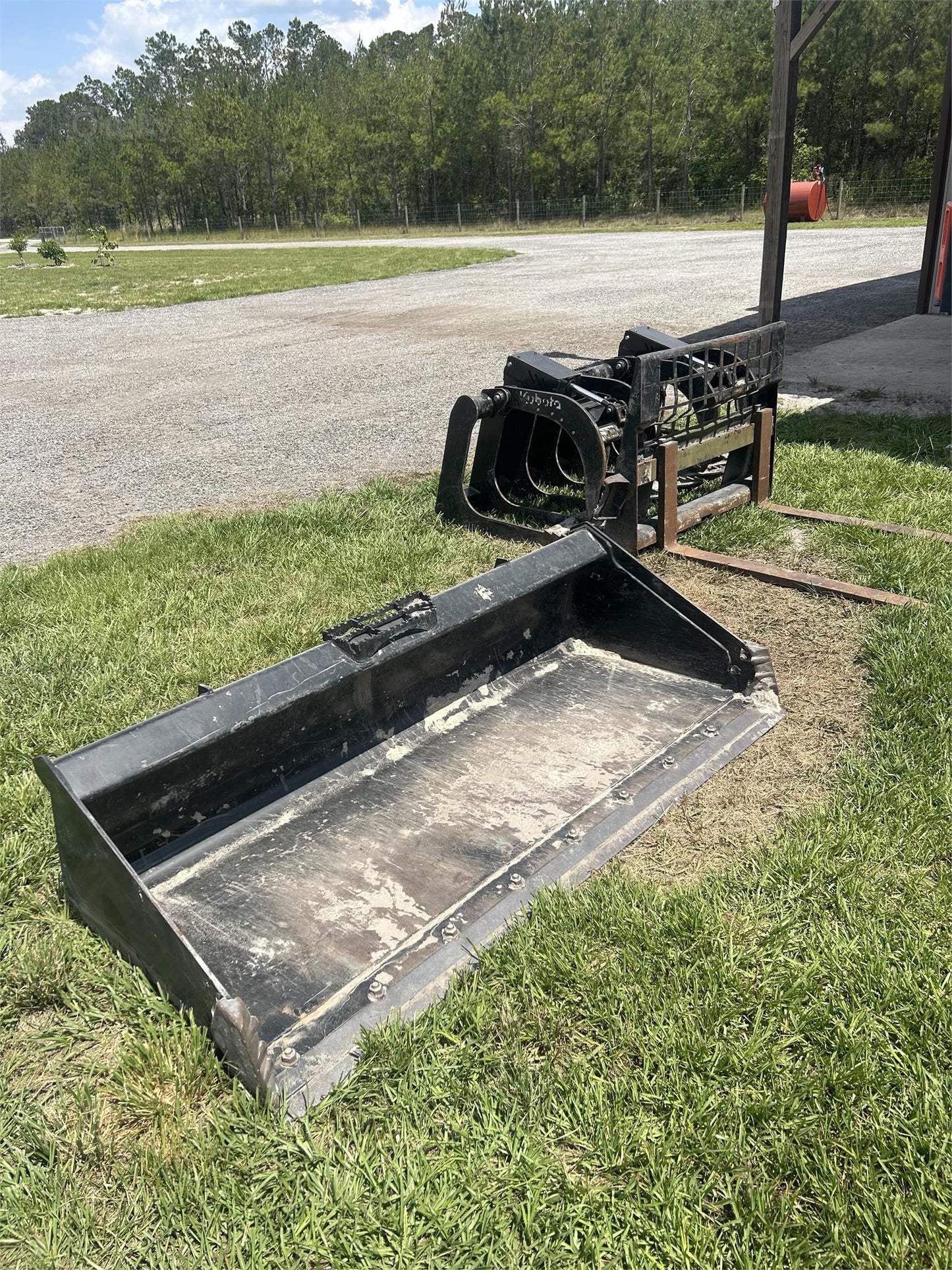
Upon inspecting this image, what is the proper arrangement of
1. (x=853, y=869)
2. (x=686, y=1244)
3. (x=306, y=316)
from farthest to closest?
(x=306, y=316)
(x=853, y=869)
(x=686, y=1244)

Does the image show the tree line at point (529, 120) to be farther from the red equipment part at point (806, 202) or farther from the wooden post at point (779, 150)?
the wooden post at point (779, 150)

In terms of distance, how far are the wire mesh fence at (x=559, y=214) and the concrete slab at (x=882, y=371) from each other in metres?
23.1

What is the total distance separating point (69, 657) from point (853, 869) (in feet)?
9.47

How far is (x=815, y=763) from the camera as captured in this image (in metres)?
2.93

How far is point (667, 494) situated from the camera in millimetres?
4484

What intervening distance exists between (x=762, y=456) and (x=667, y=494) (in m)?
0.91

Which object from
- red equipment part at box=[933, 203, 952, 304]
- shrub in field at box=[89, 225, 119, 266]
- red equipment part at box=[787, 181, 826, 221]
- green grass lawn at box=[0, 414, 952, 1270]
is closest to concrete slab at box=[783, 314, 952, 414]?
red equipment part at box=[933, 203, 952, 304]

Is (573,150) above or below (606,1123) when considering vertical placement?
above

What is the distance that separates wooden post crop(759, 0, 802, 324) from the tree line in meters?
39.6

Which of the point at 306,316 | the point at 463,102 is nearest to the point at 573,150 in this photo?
the point at 463,102

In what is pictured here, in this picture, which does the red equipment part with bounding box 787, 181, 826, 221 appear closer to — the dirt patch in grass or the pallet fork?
the pallet fork

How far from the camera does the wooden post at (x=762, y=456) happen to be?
4996 millimetres

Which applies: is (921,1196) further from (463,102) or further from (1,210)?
(1,210)

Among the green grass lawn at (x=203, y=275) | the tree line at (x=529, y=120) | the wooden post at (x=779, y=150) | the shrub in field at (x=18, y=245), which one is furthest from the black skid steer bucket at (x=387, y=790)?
the tree line at (x=529, y=120)
